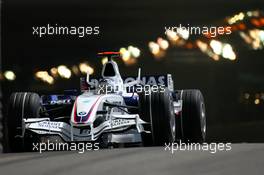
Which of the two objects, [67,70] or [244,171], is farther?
[67,70]

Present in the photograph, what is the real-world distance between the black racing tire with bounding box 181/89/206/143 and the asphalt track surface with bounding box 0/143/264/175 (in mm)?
504

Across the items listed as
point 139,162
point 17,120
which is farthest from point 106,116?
point 139,162

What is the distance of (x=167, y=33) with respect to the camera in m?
6.21

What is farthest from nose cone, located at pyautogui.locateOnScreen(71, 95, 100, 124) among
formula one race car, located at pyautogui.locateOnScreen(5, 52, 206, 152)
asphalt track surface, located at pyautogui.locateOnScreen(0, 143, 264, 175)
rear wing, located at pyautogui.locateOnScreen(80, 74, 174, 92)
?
asphalt track surface, located at pyautogui.locateOnScreen(0, 143, 264, 175)

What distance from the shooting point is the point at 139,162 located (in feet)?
17.3

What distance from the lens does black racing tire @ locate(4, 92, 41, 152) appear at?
6.37m

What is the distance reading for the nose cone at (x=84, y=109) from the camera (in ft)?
20.8

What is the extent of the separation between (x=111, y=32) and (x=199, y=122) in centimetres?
148

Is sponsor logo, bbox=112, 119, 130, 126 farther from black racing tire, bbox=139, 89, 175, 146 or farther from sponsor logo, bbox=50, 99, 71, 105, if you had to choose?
sponsor logo, bbox=50, 99, 71, 105

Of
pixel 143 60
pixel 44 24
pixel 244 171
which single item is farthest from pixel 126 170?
pixel 44 24

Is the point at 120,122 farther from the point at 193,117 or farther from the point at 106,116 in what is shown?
the point at 193,117

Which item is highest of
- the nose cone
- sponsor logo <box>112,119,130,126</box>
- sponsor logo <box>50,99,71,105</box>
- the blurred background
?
the blurred background

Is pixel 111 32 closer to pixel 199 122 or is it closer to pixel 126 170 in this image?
pixel 199 122

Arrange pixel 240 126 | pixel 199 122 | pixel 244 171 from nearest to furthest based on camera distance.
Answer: pixel 244 171
pixel 240 126
pixel 199 122
